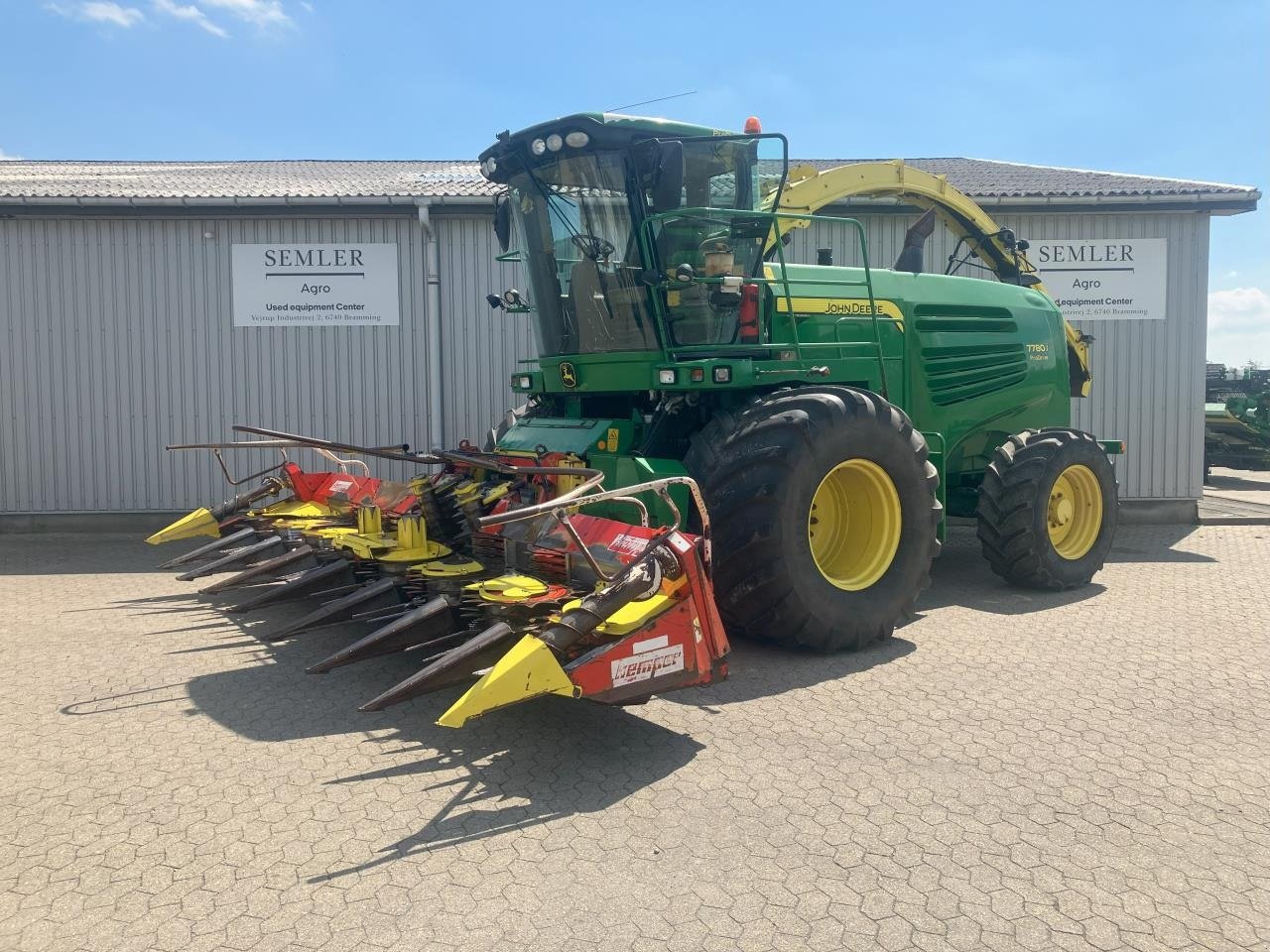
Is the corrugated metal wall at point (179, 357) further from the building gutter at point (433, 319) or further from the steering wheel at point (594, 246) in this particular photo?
the steering wheel at point (594, 246)

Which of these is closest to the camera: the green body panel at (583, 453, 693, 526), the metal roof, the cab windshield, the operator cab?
the green body panel at (583, 453, 693, 526)

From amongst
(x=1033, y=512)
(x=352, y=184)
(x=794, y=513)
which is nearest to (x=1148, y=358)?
(x=1033, y=512)

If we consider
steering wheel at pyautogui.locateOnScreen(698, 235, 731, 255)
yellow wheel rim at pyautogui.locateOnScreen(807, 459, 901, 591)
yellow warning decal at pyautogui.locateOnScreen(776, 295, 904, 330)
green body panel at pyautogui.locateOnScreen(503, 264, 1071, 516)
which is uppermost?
steering wheel at pyautogui.locateOnScreen(698, 235, 731, 255)

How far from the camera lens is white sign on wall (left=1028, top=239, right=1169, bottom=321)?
1145 centimetres

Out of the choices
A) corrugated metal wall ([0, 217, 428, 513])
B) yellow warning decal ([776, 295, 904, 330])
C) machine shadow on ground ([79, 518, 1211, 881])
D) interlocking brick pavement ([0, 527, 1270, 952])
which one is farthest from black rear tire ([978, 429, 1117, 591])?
corrugated metal wall ([0, 217, 428, 513])

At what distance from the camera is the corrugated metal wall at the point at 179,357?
420 inches

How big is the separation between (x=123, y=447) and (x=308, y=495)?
457 cm

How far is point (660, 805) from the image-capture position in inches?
144

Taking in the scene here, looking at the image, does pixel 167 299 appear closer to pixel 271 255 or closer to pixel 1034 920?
pixel 271 255

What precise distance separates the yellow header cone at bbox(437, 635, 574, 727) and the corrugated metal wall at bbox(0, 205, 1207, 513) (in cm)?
749

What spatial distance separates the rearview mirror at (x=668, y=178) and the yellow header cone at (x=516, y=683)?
10.1ft

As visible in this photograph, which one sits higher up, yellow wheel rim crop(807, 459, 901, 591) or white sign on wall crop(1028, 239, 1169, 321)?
white sign on wall crop(1028, 239, 1169, 321)

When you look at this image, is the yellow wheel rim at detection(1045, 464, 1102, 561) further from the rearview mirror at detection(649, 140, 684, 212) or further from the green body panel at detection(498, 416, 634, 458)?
the rearview mirror at detection(649, 140, 684, 212)

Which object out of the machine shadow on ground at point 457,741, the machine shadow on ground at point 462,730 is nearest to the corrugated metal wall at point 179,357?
the machine shadow on ground at point 462,730
